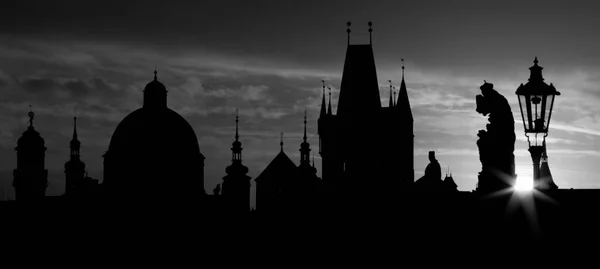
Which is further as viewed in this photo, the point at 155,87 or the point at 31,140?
the point at 31,140

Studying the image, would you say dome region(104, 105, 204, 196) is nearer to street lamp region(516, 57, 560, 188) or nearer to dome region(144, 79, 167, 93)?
dome region(144, 79, 167, 93)

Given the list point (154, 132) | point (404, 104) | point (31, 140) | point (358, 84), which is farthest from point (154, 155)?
point (404, 104)

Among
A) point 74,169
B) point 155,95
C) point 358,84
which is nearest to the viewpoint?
point 155,95

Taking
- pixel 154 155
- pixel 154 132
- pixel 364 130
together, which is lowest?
pixel 154 155

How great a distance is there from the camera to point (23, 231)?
3544 centimetres

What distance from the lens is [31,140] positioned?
164500mm

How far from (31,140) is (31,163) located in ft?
11.4

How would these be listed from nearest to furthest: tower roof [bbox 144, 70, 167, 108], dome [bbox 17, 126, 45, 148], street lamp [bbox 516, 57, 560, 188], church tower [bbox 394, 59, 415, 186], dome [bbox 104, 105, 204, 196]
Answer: street lamp [bbox 516, 57, 560, 188]
dome [bbox 104, 105, 204, 196]
tower roof [bbox 144, 70, 167, 108]
church tower [bbox 394, 59, 415, 186]
dome [bbox 17, 126, 45, 148]

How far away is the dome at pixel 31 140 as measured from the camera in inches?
6478

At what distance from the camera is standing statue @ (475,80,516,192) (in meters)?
19.0

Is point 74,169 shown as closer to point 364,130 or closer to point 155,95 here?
point 155,95

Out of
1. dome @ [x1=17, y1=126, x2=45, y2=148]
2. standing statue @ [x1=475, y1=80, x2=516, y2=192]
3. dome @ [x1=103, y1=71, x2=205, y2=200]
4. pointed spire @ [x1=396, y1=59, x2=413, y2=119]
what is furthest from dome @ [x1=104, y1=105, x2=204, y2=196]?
standing statue @ [x1=475, y1=80, x2=516, y2=192]

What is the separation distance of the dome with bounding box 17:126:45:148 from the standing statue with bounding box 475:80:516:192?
5969 inches

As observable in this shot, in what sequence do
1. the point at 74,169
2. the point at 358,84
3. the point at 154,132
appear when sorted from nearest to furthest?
the point at 154,132, the point at 358,84, the point at 74,169
